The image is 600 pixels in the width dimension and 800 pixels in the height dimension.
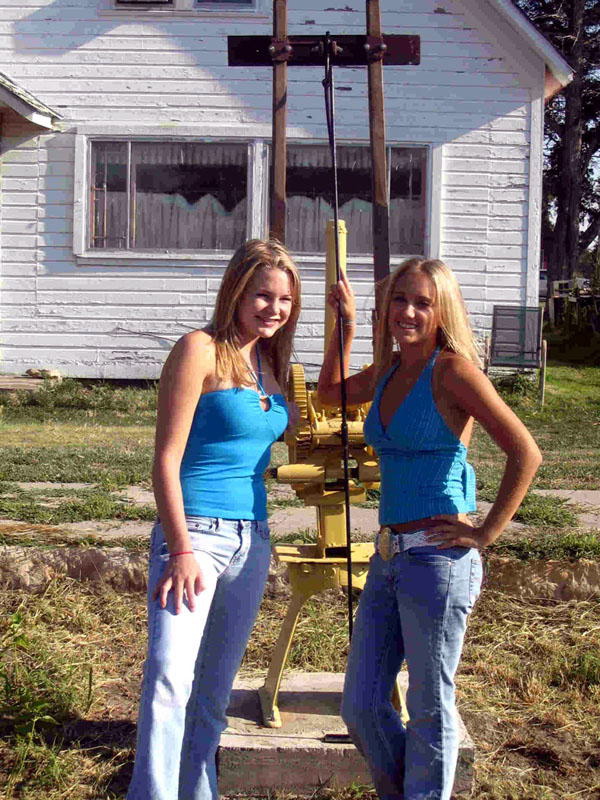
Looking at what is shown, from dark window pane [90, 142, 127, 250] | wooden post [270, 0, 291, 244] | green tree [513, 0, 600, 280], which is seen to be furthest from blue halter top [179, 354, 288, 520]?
green tree [513, 0, 600, 280]

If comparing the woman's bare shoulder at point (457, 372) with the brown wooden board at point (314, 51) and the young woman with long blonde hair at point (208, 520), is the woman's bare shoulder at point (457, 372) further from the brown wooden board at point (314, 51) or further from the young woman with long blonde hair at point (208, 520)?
the brown wooden board at point (314, 51)

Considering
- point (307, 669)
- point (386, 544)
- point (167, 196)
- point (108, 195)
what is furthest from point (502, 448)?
point (108, 195)

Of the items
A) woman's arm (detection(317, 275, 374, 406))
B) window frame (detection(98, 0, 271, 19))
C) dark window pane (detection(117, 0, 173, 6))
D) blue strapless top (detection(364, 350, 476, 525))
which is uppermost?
dark window pane (detection(117, 0, 173, 6))

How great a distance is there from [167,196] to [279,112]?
27.4 feet

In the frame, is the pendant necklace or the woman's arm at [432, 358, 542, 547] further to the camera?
the pendant necklace

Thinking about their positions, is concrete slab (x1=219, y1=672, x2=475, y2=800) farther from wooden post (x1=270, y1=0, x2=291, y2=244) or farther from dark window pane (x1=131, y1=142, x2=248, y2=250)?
dark window pane (x1=131, y1=142, x2=248, y2=250)

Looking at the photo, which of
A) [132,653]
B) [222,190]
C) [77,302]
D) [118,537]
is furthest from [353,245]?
[132,653]

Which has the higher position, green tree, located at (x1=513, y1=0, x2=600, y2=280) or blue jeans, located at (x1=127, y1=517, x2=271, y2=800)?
green tree, located at (x1=513, y1=0, x2=600, y2=280)

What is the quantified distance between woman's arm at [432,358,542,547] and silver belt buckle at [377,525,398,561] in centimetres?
12

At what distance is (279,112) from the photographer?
12.5 ft

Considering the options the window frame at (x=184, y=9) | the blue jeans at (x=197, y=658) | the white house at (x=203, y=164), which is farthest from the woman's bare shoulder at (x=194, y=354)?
the window frame at (x=184, y=9)

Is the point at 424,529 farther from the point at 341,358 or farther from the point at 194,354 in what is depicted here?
the point at 194,354

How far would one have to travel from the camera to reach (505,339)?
A: 1178 cm

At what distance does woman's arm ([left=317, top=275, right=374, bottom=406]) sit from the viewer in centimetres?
324
